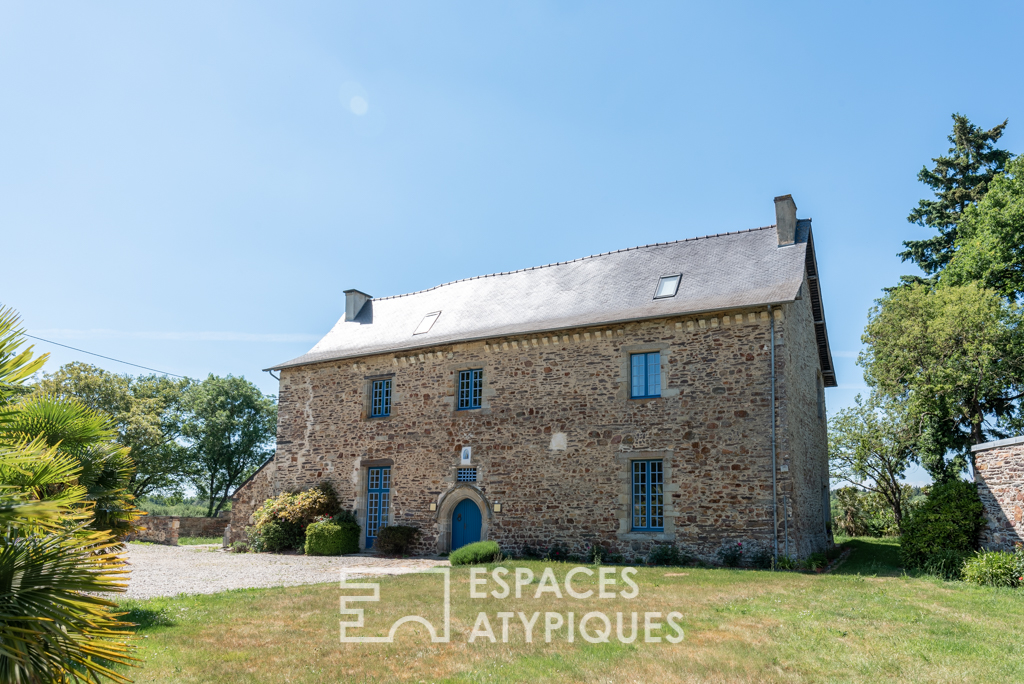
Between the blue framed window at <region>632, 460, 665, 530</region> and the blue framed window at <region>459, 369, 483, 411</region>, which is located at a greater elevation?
the blue framed window at <region>459, 369, 483, 411</region>

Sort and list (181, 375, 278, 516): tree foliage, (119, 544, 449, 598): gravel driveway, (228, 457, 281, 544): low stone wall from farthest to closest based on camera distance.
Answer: (181, 375, 278, 516): tree foliage, (228, 457, 281, 544): low stone wall, (119, 544, 449, 598): gravel driveway

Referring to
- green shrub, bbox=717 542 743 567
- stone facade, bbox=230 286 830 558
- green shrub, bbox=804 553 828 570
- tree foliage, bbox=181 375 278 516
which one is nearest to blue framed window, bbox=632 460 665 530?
stone facade, bbox=230 286 830 558

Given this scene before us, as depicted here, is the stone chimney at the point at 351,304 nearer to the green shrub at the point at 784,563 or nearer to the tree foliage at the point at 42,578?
the green shrub at the point at 784,563

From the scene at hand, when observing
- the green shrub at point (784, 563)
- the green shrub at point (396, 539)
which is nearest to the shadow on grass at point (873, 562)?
the green shrub at point (784, 563)

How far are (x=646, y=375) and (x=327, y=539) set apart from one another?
27.8 ft

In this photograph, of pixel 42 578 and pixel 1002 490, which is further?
pixel 1002 490

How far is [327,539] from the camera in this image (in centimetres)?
1605

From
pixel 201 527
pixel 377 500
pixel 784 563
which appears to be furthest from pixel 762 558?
pixel 201 527

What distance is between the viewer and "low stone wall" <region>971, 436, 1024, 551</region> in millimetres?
10180

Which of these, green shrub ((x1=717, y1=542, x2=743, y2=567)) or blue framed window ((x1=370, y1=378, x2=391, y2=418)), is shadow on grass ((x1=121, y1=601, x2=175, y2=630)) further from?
blue framed window ((x1=370, y1=378, x2=391, y2=418))

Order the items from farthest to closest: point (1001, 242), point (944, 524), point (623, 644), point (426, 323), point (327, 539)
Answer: point (426, 323)
point (1001, 242)
point (327, 539)
point (944, 524)
point (623, 644)

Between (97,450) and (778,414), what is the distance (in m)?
10.7

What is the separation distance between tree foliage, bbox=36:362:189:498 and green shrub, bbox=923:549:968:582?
24.7m

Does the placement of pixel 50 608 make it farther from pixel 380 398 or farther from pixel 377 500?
pixel 380 398
